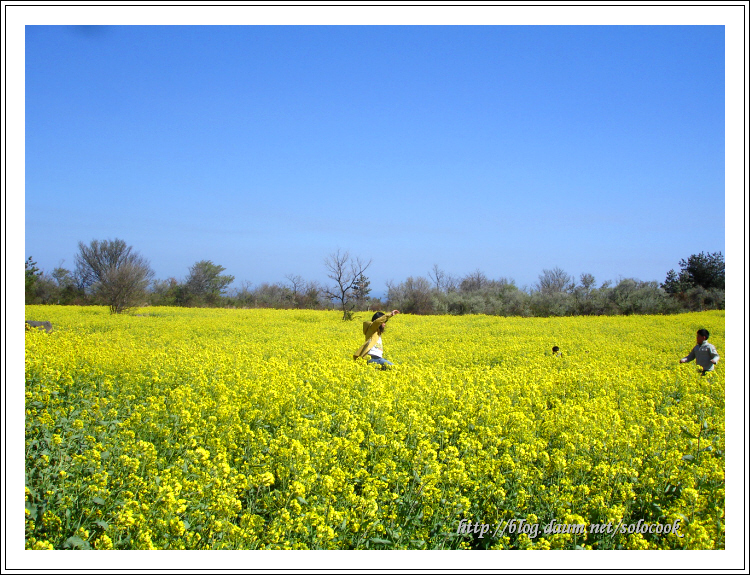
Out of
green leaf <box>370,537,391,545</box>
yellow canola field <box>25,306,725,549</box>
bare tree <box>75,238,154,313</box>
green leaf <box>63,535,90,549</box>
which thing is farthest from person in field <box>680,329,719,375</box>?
bare tree <box>75,238,154,313</box>

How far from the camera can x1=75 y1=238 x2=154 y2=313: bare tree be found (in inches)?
1137

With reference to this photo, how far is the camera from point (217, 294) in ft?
166

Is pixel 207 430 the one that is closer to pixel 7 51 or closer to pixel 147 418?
pixel 147 418

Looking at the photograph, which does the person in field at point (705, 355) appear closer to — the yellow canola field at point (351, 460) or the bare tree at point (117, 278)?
the yellow canola field at point (351, 460)

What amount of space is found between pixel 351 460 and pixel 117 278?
28.8 meters

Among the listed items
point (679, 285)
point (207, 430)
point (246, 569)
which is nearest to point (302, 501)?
point (246, 569)

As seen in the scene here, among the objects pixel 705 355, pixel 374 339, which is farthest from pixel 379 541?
pixel 705 355

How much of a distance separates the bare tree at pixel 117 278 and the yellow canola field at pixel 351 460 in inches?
882

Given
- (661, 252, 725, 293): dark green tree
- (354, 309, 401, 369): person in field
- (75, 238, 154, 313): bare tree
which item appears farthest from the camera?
(661, 252, 725, 293): dark green tree

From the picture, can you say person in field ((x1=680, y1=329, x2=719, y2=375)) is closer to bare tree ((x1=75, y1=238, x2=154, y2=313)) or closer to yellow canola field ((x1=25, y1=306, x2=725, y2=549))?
yellow canola field ((x1=25, y1=306, x2=725, y2=549))

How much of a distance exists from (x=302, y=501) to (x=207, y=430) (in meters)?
1.96

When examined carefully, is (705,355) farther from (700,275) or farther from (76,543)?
(700,275)

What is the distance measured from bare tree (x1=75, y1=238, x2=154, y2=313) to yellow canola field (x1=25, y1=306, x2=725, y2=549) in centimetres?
2241

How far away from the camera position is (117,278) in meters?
28.8
